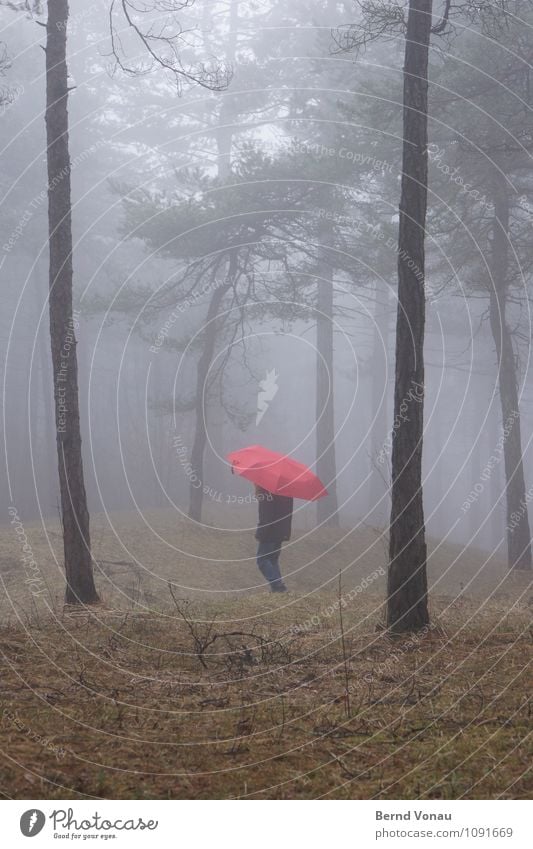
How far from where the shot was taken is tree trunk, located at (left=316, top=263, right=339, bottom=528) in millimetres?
24078

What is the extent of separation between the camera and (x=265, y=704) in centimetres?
558

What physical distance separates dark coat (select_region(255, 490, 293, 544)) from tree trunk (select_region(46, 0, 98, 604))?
3.06 meters

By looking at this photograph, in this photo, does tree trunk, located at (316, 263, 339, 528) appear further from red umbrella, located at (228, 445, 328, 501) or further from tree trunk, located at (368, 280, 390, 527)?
red umbrella, located at (228, 445, 328, 501)

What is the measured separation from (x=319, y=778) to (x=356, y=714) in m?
1.10

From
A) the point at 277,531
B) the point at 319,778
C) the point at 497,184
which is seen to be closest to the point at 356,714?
the point at 319,778

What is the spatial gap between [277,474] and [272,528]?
3.23ft

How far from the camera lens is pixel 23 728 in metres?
4.85

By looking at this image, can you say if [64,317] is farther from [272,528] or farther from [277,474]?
[272,528]

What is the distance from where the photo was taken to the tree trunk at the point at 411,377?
8195 mm

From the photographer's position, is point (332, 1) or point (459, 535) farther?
point (459, 535)

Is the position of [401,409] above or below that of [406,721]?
above

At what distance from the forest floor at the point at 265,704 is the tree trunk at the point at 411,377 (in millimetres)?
446
